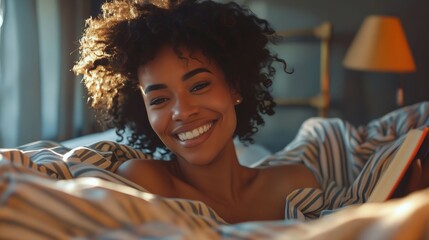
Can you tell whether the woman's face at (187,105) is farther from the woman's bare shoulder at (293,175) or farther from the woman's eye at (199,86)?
the woman's bare shoulder at (293,175)

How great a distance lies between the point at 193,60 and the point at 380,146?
0.59 m

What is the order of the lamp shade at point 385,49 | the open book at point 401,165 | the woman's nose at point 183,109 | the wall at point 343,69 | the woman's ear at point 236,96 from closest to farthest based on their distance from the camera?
the open book at point 401,165
the woman's nose at point 183,109
the woman's ear at point 236,96
the lamp shade at point 385,49
the wall at point 343,69

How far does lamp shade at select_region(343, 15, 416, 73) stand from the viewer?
2488 mm

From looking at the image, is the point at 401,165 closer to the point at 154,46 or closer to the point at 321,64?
the point at 154,46

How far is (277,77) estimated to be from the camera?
3.01 metres

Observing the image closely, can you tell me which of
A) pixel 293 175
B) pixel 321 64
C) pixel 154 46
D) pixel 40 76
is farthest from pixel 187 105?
pixel 321 64

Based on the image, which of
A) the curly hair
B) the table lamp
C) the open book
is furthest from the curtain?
the open book

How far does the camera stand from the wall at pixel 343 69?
2715 millimetres

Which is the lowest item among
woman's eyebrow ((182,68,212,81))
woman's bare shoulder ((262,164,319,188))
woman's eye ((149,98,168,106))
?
woman's bare shoulder ((262,164,319,188))

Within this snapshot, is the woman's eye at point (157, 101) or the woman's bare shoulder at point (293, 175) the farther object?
the woman's bare shoulder at point (293, 175)

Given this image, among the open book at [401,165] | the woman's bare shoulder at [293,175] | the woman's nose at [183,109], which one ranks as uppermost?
the woman's nose at [183,109]

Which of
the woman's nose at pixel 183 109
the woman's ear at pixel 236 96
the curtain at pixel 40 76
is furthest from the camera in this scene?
the curtain at pixel 40 76

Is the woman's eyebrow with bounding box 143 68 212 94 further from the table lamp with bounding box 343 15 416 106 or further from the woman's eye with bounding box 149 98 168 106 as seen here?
the table lamp with bounding box 343 15 416 106

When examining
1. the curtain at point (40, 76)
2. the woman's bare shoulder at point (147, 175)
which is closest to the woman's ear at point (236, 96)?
the woman's bare shoulder at point (147, 175)
